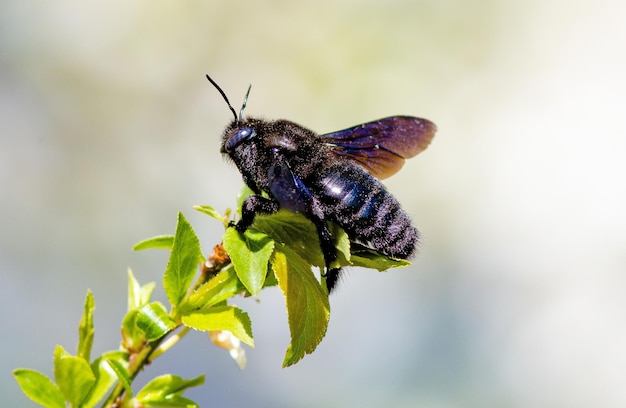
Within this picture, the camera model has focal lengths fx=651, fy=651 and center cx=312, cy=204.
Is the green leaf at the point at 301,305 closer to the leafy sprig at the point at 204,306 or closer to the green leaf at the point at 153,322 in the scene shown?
the leafy sprig at the point at 204,306

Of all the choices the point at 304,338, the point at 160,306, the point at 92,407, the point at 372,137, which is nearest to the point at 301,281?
the point at 304,338

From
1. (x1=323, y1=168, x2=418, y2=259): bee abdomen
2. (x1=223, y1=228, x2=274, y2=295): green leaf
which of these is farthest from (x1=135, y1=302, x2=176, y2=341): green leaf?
(x1=323, y1=168, x2=418, y2=259): bee abdomen

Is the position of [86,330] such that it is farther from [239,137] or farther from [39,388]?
[239,137]

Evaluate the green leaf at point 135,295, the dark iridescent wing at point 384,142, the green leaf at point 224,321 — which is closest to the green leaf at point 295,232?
the green leaf at point 224,321

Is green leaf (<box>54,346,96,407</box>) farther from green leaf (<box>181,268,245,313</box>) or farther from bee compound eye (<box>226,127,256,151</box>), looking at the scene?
bee compound eye (<box>226,127,256,151</box>)

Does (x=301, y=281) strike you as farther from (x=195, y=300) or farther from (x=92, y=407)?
(x=92, y=407)

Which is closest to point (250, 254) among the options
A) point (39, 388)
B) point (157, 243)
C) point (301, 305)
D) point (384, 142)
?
point (301, 305)
